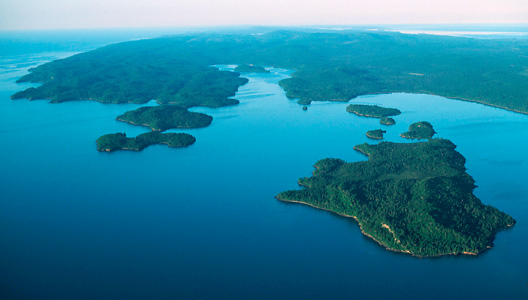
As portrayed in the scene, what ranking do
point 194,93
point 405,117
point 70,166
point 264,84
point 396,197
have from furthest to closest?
point 264,84, point 194,93, point 405,117, point 70,166, point 396,197

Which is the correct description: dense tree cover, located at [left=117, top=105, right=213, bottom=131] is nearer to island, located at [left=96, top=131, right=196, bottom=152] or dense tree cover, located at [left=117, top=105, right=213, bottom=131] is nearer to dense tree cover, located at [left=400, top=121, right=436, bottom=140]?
island, located at [left=96, top=131, right=196, bottom=152]

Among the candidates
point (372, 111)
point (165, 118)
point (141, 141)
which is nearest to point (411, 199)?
point (372, 111)

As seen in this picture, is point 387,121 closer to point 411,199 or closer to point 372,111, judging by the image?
point 372,111

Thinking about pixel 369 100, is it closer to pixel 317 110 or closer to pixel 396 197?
pixel 317 110

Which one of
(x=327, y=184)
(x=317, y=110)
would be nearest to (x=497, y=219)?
Result: (x=327, y=184)

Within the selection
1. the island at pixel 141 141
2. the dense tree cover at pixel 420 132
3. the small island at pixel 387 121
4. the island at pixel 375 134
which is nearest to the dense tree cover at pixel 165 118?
the island at pixel 141 141

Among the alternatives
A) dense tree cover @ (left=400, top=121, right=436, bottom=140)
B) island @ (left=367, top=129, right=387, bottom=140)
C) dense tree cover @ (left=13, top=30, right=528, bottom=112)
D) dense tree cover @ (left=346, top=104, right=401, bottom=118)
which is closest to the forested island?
dense tree cover @ (left=346, top=104, right=401, bottom=118)
